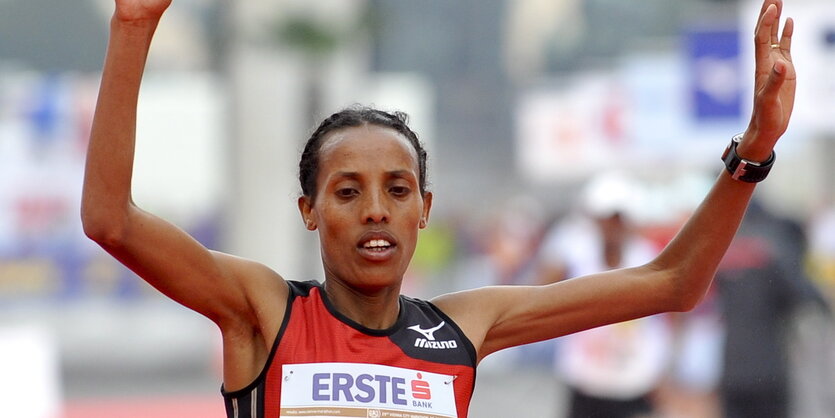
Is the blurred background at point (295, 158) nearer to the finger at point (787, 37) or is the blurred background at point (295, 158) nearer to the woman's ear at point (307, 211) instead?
the finger at point (787, 37)

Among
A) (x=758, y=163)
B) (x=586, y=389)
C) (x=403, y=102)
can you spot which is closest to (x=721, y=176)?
(x=758, y=163)

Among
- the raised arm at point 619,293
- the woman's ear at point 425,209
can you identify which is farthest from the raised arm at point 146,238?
the raised arm at point 619,293

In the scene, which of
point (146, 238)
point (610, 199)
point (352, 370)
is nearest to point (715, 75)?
point (610, 199)

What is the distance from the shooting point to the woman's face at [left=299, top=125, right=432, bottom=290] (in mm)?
2781

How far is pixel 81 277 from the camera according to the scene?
16.4 metres

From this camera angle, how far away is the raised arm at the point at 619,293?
9.95 ft

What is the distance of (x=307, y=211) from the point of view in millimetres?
2965

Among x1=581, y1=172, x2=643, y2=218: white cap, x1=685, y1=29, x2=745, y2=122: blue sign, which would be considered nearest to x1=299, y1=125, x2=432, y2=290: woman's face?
x1=581, y1=172, x2=643, y2=218: white cap

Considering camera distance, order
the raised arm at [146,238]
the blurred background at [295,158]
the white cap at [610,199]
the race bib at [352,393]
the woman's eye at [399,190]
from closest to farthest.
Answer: the raised arm at [146,238] < the race bib at [352,393] < the woman's eye at [399,190] < the white cap at [610,199] < the blurred background at [295,158]

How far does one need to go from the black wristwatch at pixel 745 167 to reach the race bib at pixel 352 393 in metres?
0.86

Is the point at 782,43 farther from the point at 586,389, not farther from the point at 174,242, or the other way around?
the point at 586,389

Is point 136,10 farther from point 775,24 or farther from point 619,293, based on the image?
point 775,24

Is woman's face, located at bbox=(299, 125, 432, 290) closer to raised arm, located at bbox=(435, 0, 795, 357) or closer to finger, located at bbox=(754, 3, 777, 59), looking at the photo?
raised arm, located at bbox=(435, 0, 795, 357)

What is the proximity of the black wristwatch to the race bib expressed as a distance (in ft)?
2.81
